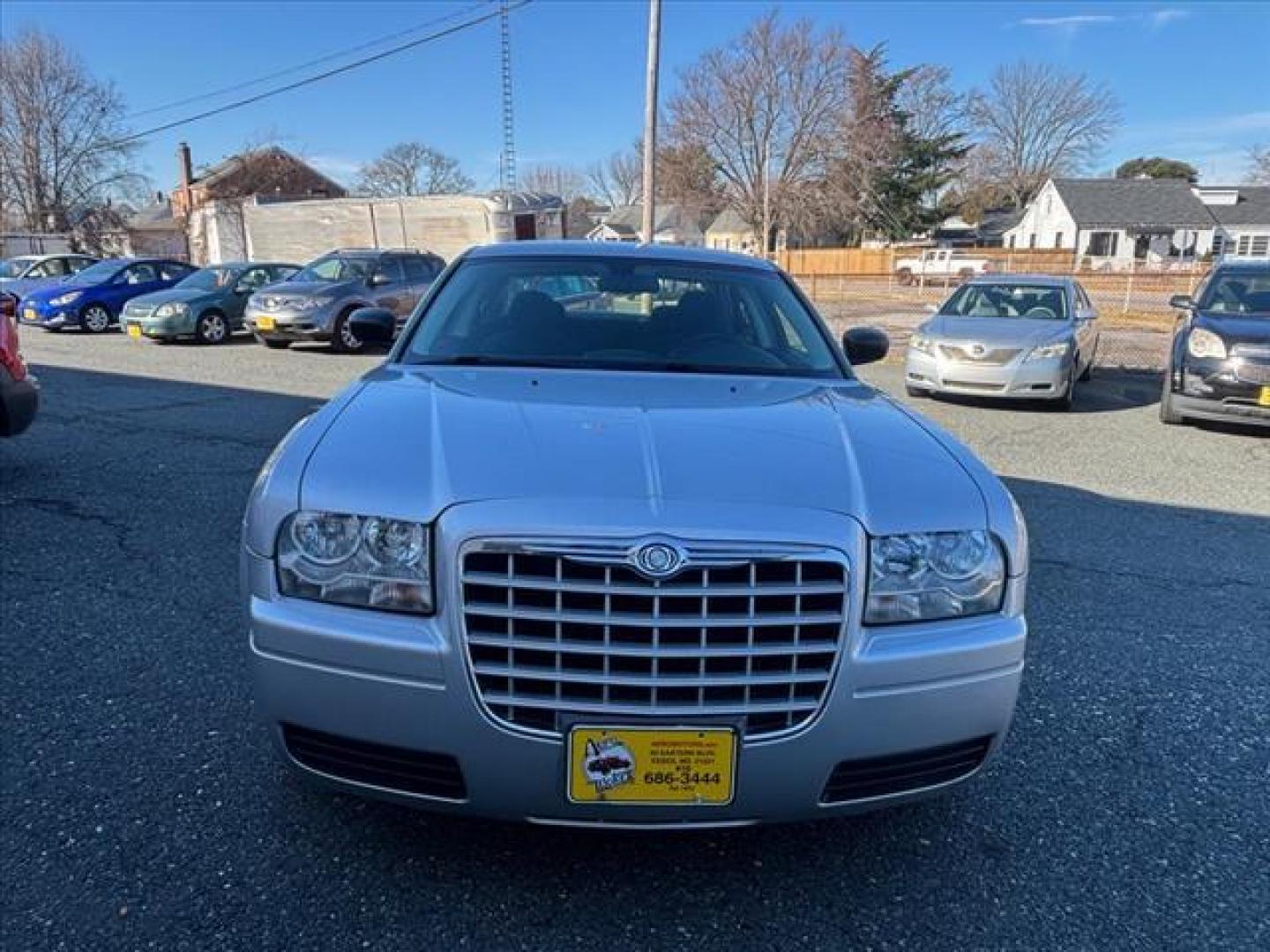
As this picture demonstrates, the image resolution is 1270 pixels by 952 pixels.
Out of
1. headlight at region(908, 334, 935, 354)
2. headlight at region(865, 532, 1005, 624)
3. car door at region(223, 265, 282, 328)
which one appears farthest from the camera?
car door at region(223, 265, 282, 328)

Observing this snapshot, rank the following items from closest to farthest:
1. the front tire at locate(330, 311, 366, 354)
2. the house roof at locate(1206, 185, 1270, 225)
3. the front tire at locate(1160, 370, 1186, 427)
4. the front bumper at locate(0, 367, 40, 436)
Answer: the front bumper at locate(0, 367, 40, 436)
the front tire at locate(1160, 370, 1186, 427)
the front tire at locate(330, 311, 366, 354)
the house roof at locate(1206, 185, 1270, 225)

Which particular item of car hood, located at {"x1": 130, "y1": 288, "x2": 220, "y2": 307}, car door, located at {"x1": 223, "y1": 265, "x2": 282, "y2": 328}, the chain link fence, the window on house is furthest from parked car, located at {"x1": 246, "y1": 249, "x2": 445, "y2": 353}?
the window on house

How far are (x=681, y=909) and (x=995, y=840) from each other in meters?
0.94

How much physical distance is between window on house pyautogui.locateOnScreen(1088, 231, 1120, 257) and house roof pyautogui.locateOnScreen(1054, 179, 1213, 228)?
2.91ft

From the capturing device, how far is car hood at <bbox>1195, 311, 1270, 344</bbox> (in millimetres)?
7926

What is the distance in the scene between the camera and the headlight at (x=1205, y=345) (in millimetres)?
8094

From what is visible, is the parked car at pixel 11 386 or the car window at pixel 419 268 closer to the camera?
the parked car at pixel 11 386

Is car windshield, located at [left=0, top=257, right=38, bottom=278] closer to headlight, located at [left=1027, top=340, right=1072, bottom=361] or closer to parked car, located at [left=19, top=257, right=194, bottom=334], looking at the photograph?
parked car, located at [left=19, top=257, right=194, bottom=334]

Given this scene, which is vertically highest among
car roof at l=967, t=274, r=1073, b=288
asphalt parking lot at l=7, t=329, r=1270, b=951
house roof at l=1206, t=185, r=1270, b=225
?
house roof at l=1206, t=185, r=1270, b=225

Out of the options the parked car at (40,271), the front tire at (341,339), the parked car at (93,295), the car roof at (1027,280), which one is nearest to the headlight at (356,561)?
the car roof at (1027,280)

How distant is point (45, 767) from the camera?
2607 mm

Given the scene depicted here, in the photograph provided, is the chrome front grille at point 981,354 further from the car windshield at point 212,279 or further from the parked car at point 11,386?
the car windshield at point 212,279

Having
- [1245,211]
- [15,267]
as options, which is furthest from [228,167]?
[1245,211]

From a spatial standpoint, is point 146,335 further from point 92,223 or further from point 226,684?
point 92,223
